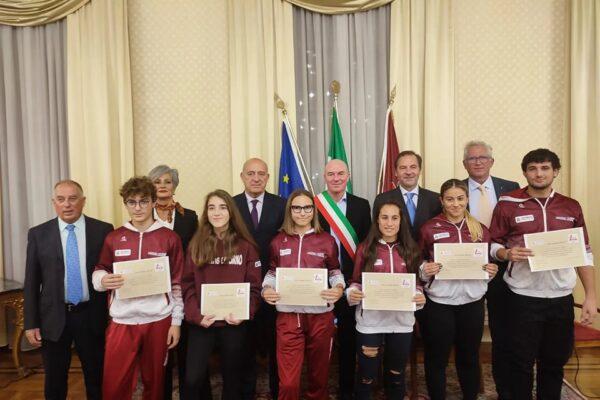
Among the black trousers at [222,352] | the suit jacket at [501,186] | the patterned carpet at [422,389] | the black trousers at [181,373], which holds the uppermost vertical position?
the suit jacket at [501,186]

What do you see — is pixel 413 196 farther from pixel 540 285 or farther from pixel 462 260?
pixel 540 285

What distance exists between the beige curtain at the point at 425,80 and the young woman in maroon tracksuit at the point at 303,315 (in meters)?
1.98

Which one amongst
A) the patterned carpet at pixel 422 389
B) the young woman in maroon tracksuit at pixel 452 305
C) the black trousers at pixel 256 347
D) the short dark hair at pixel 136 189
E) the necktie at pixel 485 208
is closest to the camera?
the short dark hair at pixel 136 189

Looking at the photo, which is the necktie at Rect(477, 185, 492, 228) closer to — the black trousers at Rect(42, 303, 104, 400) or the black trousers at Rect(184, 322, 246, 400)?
the black trousers at Rect(184, 322, 246, 400)

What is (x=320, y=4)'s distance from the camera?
4.35 metres

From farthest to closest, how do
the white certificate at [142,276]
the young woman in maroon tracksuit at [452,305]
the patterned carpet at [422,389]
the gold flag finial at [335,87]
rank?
the gold flag finial at [335,87] → the patterned carpet at [422,389] → the young woman in maroon tracksuit at [452,305] → the white certificate at [142,276]

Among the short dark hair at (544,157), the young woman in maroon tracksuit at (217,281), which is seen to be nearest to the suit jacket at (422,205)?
the short dark hair at (544,157)

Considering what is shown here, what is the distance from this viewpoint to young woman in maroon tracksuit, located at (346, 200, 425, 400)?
265 centimetres

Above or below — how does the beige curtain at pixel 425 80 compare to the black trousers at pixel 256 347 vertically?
above

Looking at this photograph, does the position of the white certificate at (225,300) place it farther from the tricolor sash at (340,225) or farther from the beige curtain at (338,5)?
the beige curtain at (338,5)

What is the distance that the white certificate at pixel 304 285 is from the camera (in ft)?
8.43

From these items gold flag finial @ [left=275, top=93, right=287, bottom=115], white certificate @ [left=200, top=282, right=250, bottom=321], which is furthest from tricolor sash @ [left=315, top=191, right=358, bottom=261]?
gold flag finial @ [left=275, top=93, right=287, bottom=115]

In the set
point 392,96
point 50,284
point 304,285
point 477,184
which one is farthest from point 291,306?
point 392,96

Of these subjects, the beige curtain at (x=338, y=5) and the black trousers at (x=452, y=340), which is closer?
the black trousers at (x=452, y=340)
